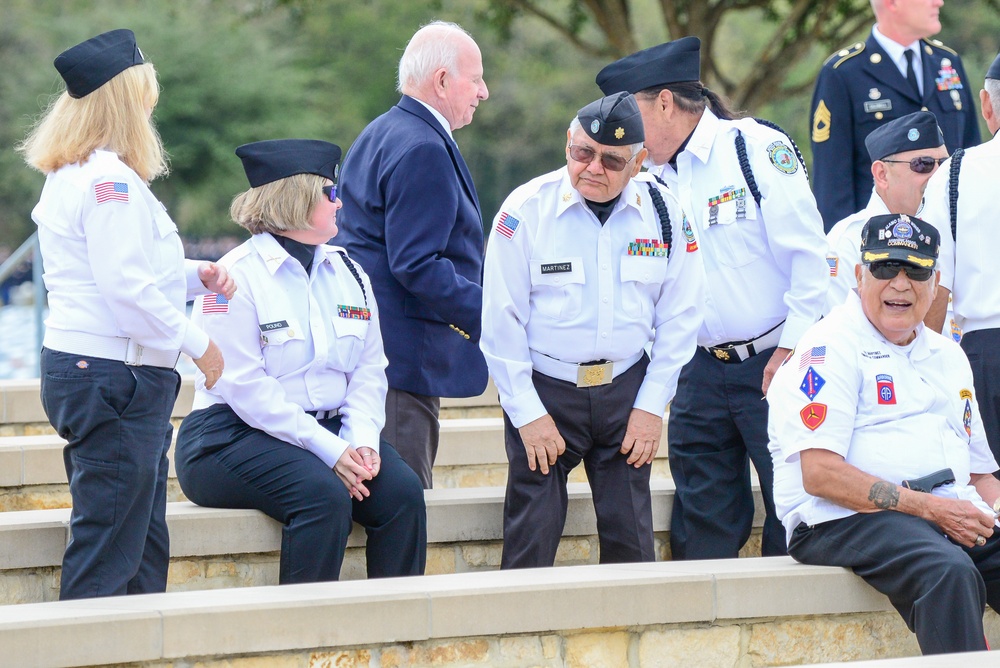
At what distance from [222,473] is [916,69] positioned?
3563 mm

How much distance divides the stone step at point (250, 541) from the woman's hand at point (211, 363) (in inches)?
25.3

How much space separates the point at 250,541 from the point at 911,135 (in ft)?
9.60

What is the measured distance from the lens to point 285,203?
463 cm

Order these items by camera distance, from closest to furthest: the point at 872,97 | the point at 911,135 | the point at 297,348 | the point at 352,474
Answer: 1. the point at 352,474
2. the point at 297,348
3. the point at 911,135
4. the point at 872,97

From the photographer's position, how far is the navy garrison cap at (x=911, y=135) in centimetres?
520

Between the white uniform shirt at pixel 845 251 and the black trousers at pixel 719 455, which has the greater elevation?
the white uniform shirt at pixel 845 251

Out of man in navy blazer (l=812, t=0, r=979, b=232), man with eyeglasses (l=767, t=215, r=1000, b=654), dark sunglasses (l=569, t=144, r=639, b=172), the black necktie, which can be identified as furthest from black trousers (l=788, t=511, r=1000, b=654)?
the black necktie

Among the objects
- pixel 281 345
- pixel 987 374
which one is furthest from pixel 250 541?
pixel 987 374

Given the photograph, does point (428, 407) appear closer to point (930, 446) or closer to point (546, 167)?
Answer: point (930, 446)

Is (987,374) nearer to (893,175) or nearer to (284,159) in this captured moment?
(893,175)

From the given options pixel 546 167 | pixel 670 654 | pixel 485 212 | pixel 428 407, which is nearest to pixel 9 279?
pixel 428 407

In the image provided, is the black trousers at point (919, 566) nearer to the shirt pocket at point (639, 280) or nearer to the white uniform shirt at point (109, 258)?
the shirt pocket at point (639, 280)

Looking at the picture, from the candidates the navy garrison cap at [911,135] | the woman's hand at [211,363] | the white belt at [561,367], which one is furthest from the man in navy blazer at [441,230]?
the navy garrison cap at [911,135]

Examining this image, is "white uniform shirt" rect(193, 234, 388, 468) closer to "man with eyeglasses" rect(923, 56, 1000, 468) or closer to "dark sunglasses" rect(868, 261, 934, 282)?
"dark sunglasses" rect(868, 261, 934, 282)
